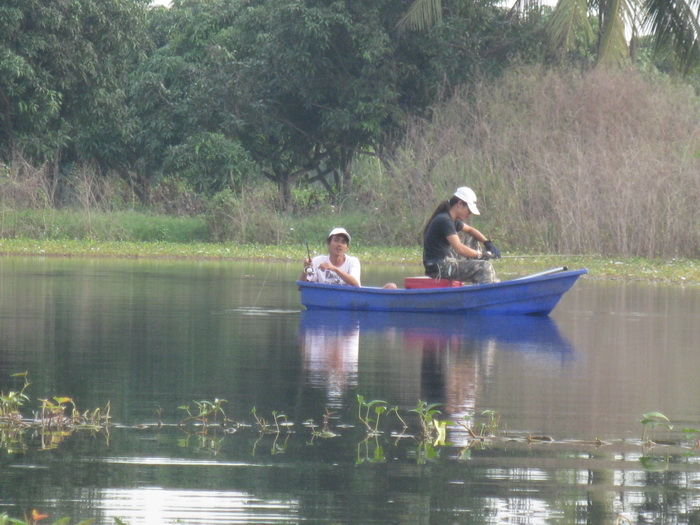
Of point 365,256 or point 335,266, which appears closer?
point 335,266

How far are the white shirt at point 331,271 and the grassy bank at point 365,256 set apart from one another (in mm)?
7141

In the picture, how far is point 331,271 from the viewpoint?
16.0m

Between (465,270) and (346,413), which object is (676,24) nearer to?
(465,270)

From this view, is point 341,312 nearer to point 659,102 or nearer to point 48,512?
point 48,512

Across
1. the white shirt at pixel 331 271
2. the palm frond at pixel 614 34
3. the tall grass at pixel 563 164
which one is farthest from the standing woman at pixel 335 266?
the palm frond at pixel 614 34

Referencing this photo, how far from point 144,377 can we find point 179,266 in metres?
15.0

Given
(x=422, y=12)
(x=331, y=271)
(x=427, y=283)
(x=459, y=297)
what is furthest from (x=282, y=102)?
(x=459, y=297)

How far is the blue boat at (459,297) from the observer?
15180 millimetres

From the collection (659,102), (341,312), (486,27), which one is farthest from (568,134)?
(341,312)

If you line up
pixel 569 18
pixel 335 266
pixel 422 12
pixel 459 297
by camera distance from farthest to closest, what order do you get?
pixel 422 12 < pixel 569 18 < pixel 335 266 < pixel 459 297

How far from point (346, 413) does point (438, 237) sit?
7835 millimetres

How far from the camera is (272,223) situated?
31.2m

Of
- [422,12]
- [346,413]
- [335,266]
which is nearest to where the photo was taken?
[346,413]

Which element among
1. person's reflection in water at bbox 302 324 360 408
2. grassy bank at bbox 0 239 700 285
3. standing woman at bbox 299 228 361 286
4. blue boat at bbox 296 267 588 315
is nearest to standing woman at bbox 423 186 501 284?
blue boat at bbox 296 267 588 315
